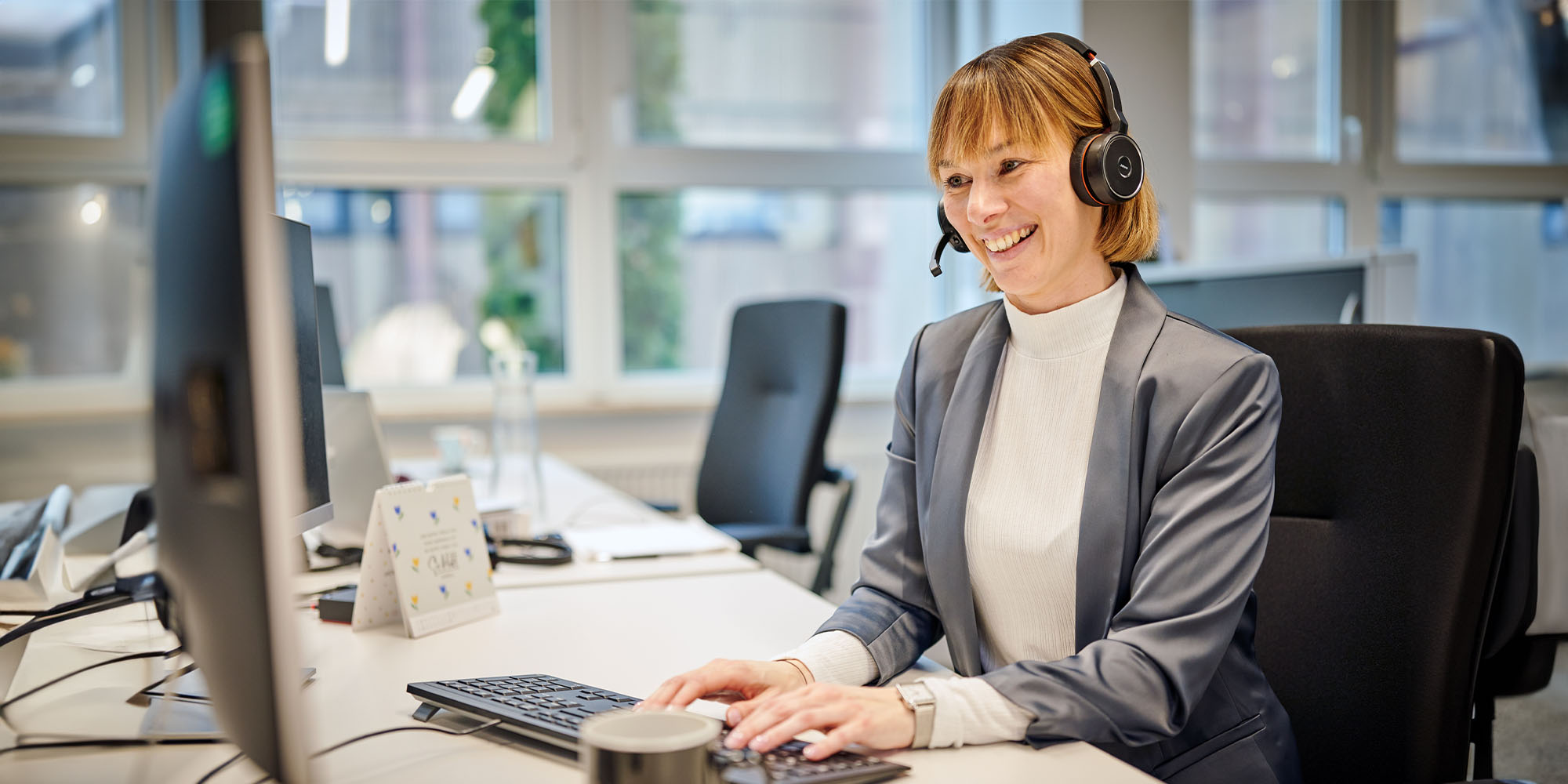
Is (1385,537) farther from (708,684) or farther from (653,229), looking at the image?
(653,229)

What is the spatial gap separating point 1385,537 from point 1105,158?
46 centimetres

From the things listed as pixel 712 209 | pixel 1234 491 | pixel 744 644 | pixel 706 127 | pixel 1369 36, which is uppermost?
pixel 1369 36

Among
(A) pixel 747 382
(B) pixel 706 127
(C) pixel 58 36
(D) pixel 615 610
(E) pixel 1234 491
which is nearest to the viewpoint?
(E) pixel 1234 491

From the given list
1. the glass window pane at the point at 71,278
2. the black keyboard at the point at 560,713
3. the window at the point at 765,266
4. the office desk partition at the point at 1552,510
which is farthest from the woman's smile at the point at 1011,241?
the glass window pane at the point at 71,278

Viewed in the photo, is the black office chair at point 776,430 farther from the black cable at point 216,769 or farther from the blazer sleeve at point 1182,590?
the black cable at point 216,769

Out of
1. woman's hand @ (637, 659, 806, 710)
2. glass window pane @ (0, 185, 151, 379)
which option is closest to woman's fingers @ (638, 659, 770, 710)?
woman's hand @ (637, 659, 806, 710)

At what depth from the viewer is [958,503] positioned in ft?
3.72

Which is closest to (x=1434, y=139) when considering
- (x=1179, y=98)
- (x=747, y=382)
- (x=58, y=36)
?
(x=1179, y=98)

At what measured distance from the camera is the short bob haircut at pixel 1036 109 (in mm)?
1117

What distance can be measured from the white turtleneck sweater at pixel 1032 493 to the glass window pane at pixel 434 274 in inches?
104

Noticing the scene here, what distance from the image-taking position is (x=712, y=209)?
3768 mm

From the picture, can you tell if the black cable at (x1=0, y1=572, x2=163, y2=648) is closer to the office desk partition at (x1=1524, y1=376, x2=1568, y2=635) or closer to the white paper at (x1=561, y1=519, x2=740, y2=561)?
the white paper at (x1=561, y1=519, x2=740, y2=561)

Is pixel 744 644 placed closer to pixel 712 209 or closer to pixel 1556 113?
pixel 712 209

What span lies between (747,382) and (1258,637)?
1.58 meters
